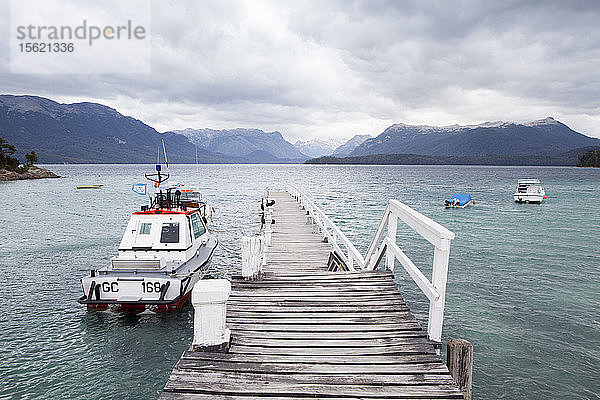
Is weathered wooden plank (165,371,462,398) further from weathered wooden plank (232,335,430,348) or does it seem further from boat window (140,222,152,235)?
boat window (140,222,152,235)

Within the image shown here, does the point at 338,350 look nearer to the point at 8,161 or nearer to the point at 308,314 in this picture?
the point at 308,314

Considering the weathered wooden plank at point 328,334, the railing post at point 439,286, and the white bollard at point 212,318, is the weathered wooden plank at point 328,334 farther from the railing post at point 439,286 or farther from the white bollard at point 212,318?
the white bollard at point 212,318

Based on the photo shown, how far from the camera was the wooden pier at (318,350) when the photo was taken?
3861mm

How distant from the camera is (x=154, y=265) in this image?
1161 centimetres

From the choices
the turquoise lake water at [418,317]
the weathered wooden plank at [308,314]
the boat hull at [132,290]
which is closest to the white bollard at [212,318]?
the weathered wooden plank at [308,314]

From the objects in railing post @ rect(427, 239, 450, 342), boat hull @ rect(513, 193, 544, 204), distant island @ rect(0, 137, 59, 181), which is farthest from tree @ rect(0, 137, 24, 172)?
railing post @ rect(427, 239, 450, 342)

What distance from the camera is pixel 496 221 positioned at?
3111cm

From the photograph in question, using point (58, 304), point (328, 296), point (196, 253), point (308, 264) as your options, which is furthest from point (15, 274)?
point (328, 296)

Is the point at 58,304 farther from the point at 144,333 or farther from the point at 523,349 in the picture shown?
the point at 523,349

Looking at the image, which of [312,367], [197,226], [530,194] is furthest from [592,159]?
[312,367]

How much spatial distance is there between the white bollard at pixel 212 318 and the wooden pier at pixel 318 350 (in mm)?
115

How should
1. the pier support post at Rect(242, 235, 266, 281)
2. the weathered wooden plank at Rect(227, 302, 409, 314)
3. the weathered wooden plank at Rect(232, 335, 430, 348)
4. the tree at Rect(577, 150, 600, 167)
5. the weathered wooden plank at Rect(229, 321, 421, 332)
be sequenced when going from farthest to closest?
the tree at Rect(577, 150, 600, 167) < the pier support post at Rect(242, 235, 266, 281) < the weathered wooden plank at Rect(227, 302, 409, 314) < the weathered wooden plank at Rect(229, 321, 421, 332) < the weathered wooden plank at Rect(232, 335, 430, 348)

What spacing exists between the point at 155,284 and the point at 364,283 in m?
6.95

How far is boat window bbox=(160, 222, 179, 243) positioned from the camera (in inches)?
524
